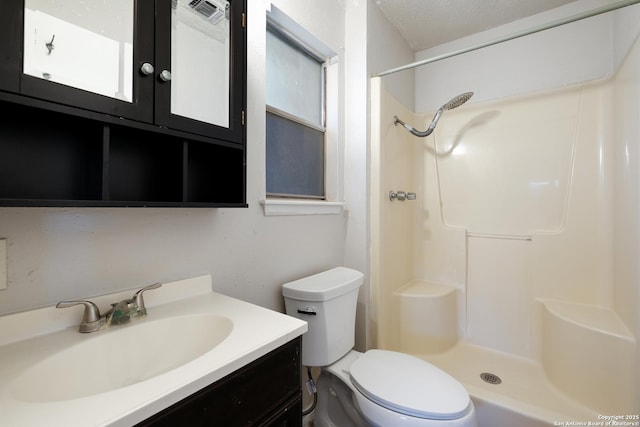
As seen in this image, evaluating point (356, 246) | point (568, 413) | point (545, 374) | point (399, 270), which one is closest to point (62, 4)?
point (356, 246)

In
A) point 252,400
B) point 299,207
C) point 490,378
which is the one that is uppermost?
point 299,207

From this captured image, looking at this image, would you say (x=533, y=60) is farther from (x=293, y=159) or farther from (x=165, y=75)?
(x=165, y=75)

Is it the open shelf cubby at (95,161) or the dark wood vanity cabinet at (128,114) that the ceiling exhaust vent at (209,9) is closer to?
the dark wood vanity cabinet at (128,114)

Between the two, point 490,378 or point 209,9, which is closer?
Answer: point 209,9

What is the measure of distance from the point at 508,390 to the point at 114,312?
1.91 metres

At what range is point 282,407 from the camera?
717 millimetres

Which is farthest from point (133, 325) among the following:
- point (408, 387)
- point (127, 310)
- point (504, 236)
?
point (504, 236)

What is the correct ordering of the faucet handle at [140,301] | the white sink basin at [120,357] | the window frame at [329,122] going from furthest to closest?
the window frame at [329,122] < the faucet handle at [140,301] < the white sink basin at [120,357]

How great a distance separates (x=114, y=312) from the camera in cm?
73

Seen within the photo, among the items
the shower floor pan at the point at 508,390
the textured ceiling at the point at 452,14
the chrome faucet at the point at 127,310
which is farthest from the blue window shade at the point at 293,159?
the shower floor pan at the point at 508,390

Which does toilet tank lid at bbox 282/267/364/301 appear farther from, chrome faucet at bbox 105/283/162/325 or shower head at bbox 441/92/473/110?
shower head at bbox 441/92/473/110

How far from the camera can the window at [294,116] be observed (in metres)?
1.41

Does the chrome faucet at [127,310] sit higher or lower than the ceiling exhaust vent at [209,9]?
lower

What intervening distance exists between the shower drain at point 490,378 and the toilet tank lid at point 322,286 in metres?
1.08
